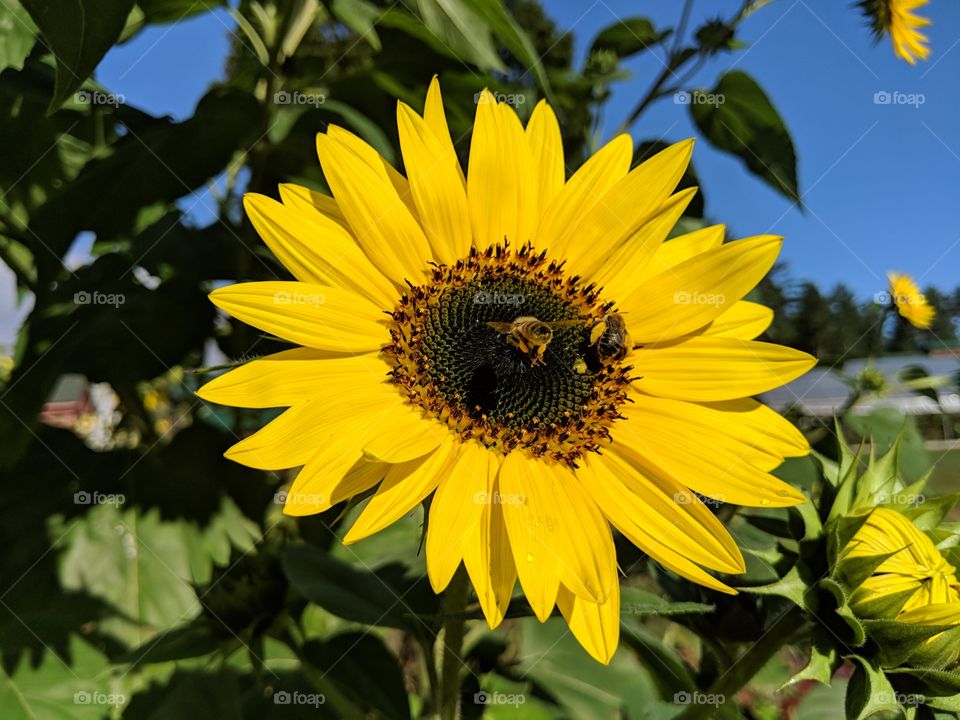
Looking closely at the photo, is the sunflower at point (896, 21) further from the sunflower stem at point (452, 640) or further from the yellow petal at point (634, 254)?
the sunflower stem at point (452, 640)

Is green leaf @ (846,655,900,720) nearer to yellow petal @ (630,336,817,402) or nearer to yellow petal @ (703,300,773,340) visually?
yellow petal @ (630,336,817,402)

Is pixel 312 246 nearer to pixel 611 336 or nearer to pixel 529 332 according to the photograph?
pixel 529 332

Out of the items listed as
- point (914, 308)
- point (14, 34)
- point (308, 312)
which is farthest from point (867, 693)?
point (914, 308)

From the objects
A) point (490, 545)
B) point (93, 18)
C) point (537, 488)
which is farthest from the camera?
point (537, 488)

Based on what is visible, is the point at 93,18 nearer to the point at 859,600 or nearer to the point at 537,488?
the point at 537,488

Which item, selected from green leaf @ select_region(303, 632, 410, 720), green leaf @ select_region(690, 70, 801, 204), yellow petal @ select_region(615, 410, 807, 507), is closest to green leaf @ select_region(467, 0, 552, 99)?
yellow petal @ select_region(615, 410, 807, 507)

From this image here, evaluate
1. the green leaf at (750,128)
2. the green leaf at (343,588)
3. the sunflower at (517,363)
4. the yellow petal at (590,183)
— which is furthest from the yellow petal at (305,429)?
the green leaf at (750,128)

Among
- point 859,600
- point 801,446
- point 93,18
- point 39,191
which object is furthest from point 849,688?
point 39,191
